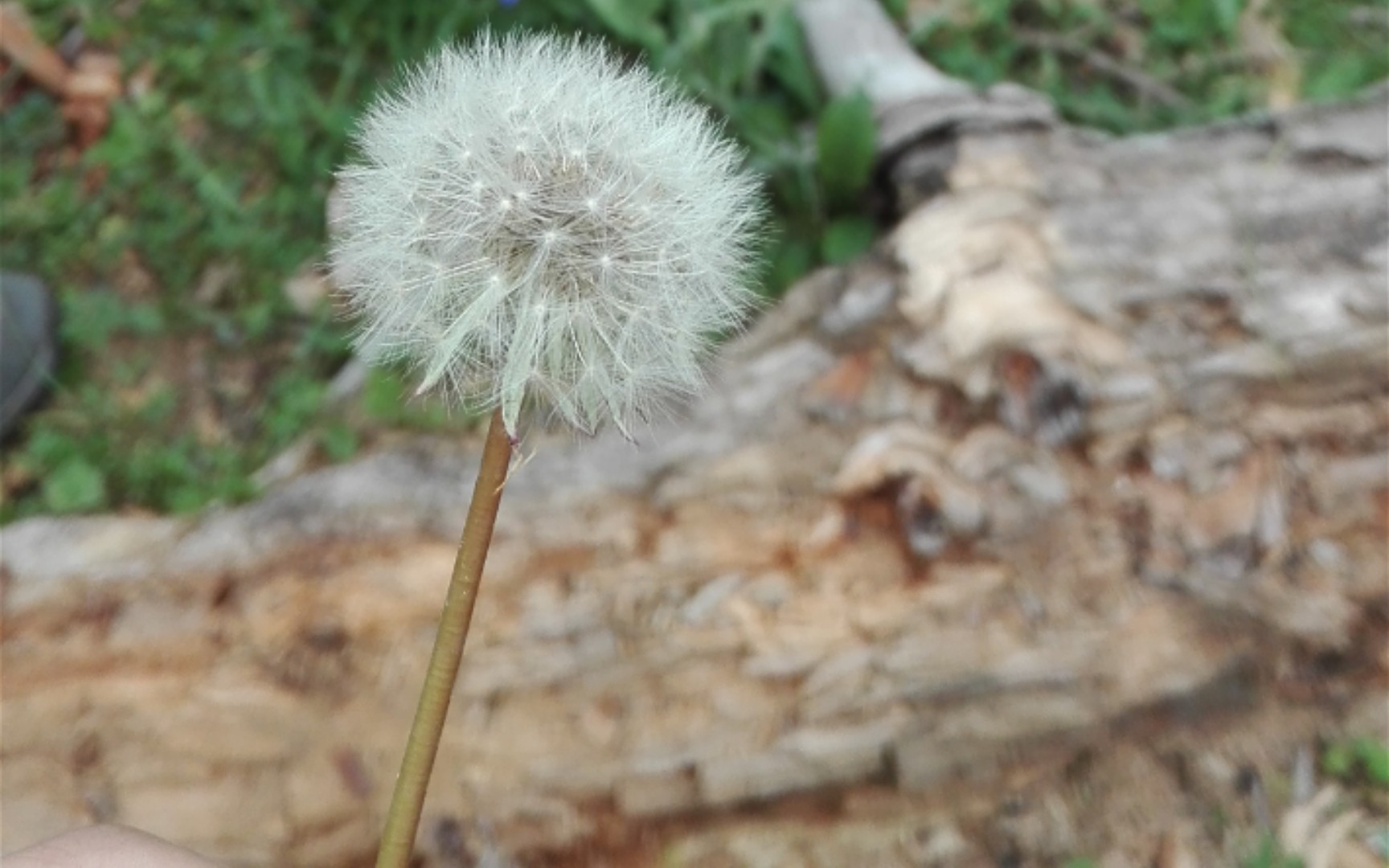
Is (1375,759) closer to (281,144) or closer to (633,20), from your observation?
(633,20)

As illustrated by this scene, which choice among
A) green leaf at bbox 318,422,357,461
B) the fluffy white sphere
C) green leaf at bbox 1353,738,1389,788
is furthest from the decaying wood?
the fluffy white sphere

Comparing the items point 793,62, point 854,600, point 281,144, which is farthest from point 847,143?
point 281,144

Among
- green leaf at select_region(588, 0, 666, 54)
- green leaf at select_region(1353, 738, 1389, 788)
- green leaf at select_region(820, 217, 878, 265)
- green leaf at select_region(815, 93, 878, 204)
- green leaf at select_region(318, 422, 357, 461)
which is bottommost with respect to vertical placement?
green leaf at select_region(1353, 738, 1389, 788)

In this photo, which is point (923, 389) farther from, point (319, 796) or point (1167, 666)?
point (319, 796)

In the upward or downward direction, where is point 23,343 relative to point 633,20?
downward

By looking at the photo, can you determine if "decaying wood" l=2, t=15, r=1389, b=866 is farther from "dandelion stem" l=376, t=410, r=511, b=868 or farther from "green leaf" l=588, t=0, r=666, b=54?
"green leaf" l=588, t=0, r=666, b=54

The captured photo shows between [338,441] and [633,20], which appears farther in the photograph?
[633,20]

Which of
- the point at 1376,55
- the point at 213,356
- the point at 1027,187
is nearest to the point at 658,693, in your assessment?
the point at 1027,187
